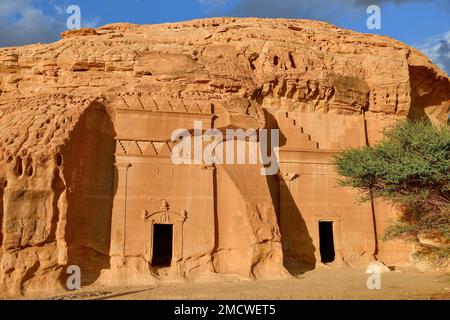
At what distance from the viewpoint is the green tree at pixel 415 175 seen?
48.6ft

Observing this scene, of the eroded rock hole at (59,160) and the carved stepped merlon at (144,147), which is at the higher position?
the carved stepped merlon at (144,147)

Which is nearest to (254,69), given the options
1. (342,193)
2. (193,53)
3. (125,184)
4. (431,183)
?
(193,53)

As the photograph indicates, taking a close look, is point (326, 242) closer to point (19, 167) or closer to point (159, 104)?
point (159, 104)

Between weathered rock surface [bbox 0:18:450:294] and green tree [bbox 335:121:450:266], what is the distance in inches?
159

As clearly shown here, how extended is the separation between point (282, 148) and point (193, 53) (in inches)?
223

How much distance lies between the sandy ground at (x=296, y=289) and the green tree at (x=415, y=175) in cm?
120

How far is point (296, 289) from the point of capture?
14.7 m

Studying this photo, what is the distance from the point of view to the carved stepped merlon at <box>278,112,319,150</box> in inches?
866

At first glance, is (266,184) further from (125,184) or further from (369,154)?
(125,184)

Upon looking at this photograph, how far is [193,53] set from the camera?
21.3 metres

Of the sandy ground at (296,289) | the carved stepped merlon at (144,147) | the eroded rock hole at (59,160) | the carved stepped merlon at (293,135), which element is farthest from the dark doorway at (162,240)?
the eroded rock hole at (59,160)

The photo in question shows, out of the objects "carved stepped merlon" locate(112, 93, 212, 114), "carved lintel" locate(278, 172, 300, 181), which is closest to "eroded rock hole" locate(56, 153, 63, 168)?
"carved stepped merlon" locate(112, 93, 212, 114)

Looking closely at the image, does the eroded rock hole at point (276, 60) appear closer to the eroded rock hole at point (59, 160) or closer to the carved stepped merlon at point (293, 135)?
the carved stepped merlon at point (293, 135)

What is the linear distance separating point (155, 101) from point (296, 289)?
9.18 m
